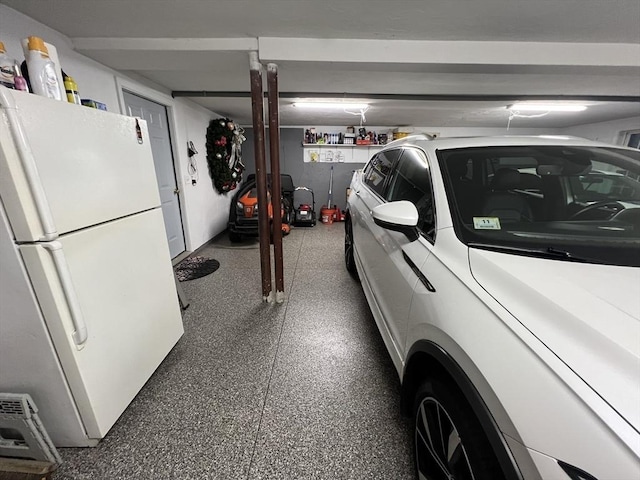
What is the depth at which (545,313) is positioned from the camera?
0.65m

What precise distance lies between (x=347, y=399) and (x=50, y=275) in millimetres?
1564

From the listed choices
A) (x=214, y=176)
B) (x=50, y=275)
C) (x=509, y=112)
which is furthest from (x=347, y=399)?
(x=509, y=112)

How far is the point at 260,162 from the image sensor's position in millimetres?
2307

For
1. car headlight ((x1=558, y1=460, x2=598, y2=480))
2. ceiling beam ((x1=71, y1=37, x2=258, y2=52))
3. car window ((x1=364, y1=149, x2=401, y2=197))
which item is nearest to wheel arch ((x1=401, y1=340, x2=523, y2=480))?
car headlight ((x1=558, y1=460, x2=598, y2=480))

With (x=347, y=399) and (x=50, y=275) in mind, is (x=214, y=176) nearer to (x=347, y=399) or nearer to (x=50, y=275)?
(x=50, y=275)

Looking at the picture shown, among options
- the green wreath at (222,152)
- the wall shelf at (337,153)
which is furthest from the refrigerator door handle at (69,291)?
the wall shelf at (337,153)

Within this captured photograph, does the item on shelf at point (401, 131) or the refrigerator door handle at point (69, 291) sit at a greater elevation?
the item on shelf at point (401, 131)

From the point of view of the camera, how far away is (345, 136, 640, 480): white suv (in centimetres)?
51

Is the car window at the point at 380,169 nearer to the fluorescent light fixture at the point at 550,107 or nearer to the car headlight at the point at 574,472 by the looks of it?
the car headlight at the point at 574,472

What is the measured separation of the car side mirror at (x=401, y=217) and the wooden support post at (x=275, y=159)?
1326 mm

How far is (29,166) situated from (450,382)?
167 centimetres

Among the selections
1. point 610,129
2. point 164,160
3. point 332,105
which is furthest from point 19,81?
point 610,129

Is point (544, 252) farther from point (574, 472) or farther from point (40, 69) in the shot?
point (40, 69)

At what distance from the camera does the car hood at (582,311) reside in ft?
1.67
